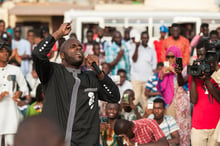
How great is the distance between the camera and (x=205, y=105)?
293 inches

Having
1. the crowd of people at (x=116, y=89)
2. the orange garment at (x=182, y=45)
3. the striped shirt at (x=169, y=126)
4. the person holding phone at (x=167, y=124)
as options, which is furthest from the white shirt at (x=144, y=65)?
the striped shirt at (x=169, y=126)

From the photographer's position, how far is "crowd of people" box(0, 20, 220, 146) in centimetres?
529

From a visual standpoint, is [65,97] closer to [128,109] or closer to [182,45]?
[128,109]

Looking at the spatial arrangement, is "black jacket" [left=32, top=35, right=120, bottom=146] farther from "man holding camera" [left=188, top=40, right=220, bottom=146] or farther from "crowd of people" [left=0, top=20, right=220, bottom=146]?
"man holding camera" [left=188, top=40, right=220, bottom=146]

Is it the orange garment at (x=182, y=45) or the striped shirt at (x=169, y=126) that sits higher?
the orange garment at (x=182, y=45)

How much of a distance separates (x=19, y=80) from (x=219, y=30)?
5.36 metres

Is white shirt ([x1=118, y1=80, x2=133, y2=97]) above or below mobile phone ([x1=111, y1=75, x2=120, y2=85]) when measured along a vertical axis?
below

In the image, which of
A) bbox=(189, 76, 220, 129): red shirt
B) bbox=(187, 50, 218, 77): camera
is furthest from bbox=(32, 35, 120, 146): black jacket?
bbox=(189, 76, 220, 129): red shirt

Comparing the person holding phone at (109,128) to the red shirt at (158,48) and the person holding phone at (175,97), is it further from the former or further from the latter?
the red shirt at (158,48)

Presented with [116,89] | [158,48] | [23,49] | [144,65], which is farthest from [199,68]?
[23,49]

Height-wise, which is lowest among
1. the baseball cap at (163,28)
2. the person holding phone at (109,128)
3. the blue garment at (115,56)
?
the person holding phone at (109,128)

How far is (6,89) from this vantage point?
25.6 feet

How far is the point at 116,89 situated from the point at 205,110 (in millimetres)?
2187

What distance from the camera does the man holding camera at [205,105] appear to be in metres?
7.32
